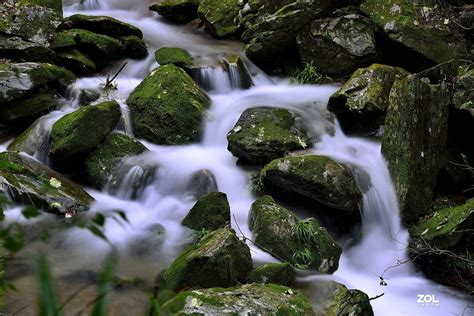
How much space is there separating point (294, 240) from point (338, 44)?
18.9 feet

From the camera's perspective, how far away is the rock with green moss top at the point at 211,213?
623cm

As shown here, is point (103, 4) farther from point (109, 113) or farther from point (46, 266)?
point (46, 266)

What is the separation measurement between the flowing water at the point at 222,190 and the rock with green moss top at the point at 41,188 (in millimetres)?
216

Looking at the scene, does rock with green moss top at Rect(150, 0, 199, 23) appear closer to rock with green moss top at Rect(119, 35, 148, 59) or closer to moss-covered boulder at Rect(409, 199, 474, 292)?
rock with green moss top at Rect(119, 35, 148, 59)

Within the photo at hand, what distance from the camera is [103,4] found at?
49.0 ft

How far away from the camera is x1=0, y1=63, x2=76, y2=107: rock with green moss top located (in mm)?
8117

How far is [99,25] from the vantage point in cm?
1123

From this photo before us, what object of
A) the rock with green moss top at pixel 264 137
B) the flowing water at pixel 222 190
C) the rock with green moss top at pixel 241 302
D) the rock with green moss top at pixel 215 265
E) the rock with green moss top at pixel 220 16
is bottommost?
the flowing water at pixel 222 190

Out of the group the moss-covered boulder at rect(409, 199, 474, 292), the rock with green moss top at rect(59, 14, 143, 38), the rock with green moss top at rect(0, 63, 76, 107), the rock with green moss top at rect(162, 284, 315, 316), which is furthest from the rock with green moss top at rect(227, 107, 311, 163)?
the rock with green moss top at rect(59, 14, 143, 38)

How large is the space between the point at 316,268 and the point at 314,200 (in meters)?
1.56

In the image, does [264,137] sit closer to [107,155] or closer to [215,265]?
[107,155]

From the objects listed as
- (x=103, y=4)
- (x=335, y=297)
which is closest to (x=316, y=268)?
(x=335, y=297)

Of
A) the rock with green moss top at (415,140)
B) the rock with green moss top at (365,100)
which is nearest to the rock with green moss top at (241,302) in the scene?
the rock with green moss top at (415,140)

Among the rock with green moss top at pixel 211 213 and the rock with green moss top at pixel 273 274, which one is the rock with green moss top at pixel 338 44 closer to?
the rock with green moss top at pixel 211 213
